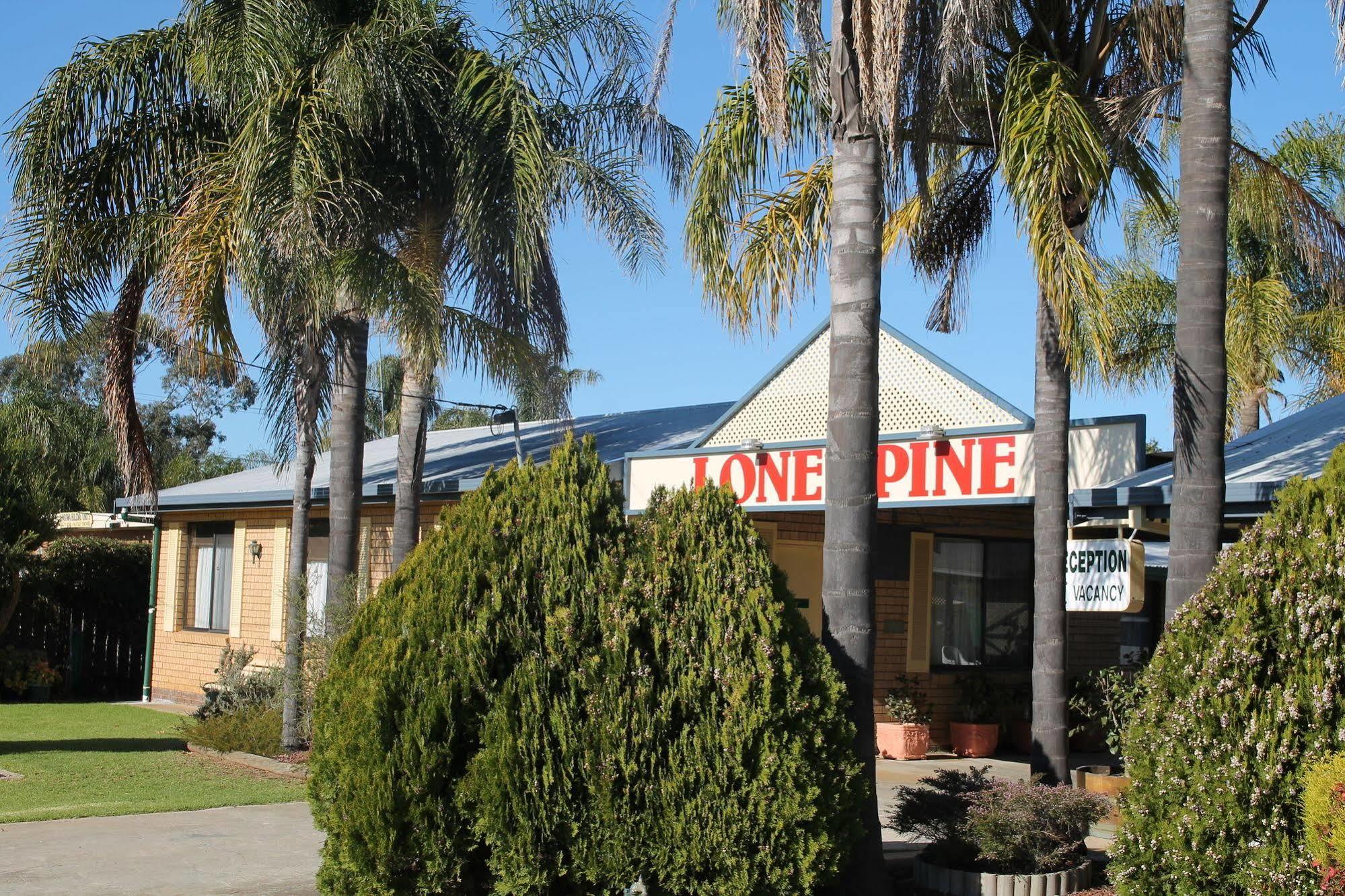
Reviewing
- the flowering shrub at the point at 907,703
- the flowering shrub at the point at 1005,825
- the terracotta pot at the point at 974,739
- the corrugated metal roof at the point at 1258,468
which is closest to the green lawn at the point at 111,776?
the flowering shrub at the point at 1005,825

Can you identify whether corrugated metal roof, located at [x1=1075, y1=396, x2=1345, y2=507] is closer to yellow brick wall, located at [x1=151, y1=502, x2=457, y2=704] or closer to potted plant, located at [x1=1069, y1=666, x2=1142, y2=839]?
potted plant, located at [x1=1069, y1=666, x2=1142, y2=839]

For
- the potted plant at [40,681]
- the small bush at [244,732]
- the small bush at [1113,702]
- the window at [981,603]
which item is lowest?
the potted plant at [40,681]

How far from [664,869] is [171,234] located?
8.75m

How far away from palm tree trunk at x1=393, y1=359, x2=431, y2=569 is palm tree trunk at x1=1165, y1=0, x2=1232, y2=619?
8.20m

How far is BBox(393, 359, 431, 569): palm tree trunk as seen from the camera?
45.8 ft

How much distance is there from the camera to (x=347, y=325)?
43.3 ft

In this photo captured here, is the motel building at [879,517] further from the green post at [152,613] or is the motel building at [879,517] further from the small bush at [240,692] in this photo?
the small bush at [240,692]

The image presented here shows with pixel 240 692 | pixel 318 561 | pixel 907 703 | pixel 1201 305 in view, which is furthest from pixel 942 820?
pixel 318 561

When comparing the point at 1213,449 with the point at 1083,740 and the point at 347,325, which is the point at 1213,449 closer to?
the point at 347,325

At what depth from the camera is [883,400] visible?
13.1 m

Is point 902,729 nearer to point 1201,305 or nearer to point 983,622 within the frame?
point 983,622

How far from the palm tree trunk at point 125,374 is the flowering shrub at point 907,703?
8.58m

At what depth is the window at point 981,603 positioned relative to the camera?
16297mm

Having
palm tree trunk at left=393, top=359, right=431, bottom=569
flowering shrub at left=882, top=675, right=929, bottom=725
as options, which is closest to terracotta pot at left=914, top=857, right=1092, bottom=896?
flowering shrub at left=882, top=675, right=929, bottom=725
